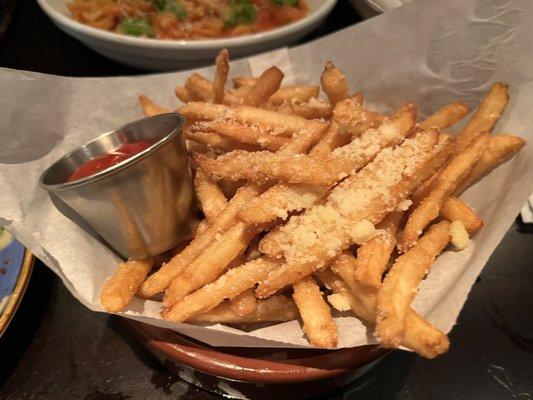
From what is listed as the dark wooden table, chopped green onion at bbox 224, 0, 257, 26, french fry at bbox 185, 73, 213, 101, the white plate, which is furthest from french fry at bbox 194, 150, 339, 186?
chopped green onion at bbox 224, 0, 257, 26

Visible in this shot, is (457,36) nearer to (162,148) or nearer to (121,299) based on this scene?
(162,148)

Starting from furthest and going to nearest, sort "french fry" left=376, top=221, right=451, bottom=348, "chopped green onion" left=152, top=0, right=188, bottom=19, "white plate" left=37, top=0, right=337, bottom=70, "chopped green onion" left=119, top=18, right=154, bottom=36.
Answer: "chopped green onion" left=152, top=0, right=188, bottom=19 → "chopped green onion" left=119, top=18, right=154, bottom=36 → "white plate" left=37, top=0, right=337, bottom=70 → "french fry" left=376, top=221, right=451, bottom=348

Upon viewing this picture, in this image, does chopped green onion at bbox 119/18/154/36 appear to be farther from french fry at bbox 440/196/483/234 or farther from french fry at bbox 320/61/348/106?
french fry at bbox 440/196/483/234

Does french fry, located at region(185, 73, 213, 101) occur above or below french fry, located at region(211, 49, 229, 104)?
below

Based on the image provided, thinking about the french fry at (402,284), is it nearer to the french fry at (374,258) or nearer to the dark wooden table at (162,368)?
the french fry at (374,258)

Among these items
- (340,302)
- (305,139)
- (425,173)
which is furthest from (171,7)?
(340,302)

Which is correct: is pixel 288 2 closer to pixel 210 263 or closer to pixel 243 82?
pixel 243 82

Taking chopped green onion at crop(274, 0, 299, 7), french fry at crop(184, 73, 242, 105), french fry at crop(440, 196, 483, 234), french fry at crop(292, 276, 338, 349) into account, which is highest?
french fry at crop(184, 73, 242, 105)
